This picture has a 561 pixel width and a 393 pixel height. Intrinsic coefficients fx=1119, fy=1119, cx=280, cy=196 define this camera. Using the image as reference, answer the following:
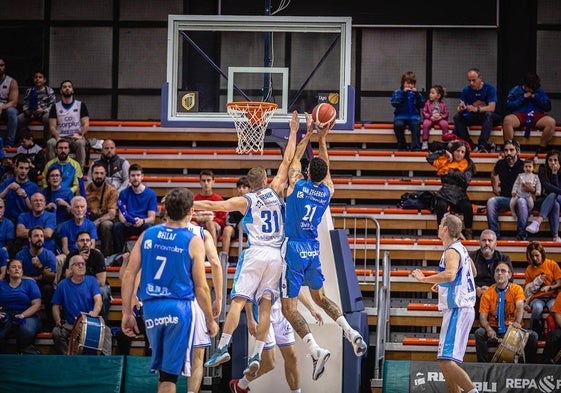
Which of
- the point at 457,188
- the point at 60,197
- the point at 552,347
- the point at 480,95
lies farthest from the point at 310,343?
the point at 480,95

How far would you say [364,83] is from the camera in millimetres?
19781

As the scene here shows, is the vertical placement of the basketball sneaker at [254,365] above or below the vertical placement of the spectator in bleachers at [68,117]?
below

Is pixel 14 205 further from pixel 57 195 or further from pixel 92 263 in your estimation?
pixel 92 263

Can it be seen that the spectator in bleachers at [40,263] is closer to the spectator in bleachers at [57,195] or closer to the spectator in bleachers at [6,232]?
the spectator in bleachers at [6,232]

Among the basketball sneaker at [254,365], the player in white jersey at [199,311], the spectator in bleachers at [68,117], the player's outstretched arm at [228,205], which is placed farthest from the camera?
the spectator in bleachers at [68,117]

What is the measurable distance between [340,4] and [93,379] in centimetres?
881

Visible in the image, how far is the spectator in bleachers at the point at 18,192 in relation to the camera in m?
16.0

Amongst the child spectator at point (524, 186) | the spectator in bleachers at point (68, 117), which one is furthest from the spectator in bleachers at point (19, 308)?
the child spectator at point (524, 186)

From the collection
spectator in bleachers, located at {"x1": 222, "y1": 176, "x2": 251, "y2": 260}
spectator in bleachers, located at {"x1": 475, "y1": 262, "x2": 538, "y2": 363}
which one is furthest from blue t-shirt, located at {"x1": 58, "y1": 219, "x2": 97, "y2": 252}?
spectator in bleachers, located at {"x1": 475, "y1": 262, "x2": 538, "y2": 363}

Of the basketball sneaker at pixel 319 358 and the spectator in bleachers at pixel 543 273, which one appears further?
the spectator in bleachers at pixel 543 273

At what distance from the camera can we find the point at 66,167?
647 inches

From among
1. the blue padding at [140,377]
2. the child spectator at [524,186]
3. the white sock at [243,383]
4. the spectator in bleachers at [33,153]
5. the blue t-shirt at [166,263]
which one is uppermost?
the spectator in bleachers at [33,153]

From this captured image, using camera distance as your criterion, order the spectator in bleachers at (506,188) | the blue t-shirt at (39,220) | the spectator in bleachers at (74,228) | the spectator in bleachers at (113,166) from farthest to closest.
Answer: the spectator in bleachers at (113,166) → the spectator in bleachers at (506,188) → the blue t-shirt at (39,220) → the spectator in bleachers at (74,228)

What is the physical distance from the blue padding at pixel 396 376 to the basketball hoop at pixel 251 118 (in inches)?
121
